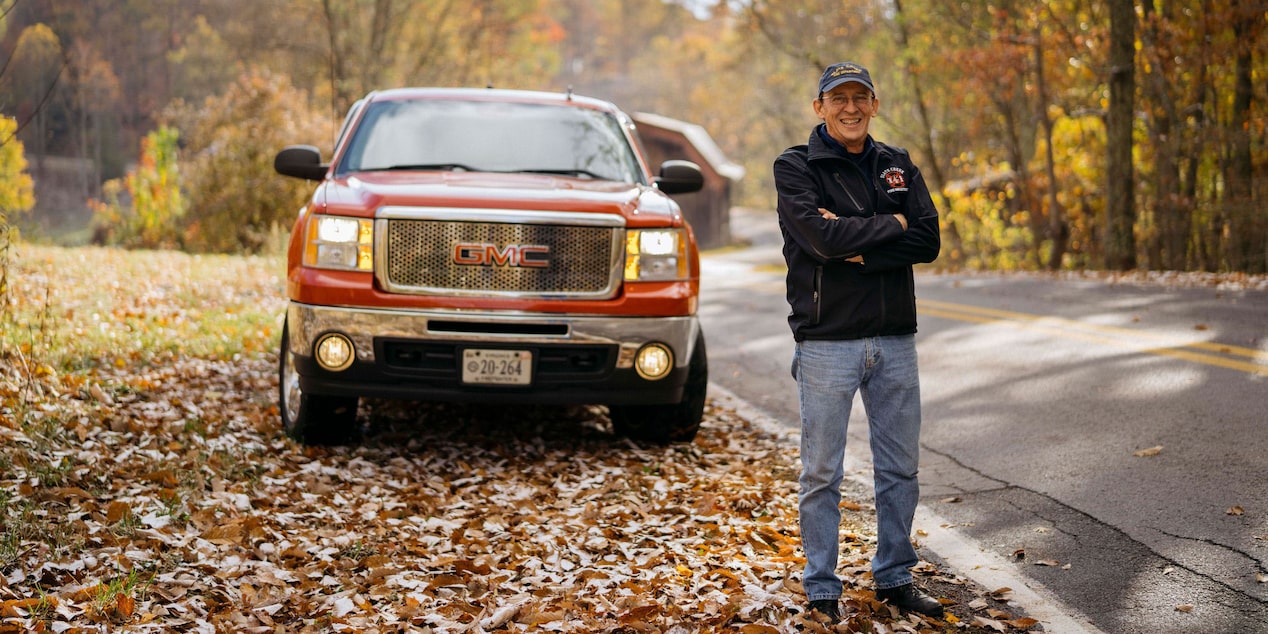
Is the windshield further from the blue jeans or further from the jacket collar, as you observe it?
the blue jeans

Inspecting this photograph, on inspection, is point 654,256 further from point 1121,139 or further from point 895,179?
point 1121,139

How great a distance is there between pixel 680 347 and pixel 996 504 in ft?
5.86

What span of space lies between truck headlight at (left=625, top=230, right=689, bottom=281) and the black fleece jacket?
2.10 meters

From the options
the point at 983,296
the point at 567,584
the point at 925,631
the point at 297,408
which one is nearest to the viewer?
the point at 925,631

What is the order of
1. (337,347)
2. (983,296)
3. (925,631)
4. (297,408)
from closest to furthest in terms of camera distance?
(925,631) < (337,347) < (297,408) < (983,296)

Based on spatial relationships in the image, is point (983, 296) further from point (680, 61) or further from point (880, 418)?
point (680, 61)

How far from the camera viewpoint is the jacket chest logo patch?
4078 millimetres

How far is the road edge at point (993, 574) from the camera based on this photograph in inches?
156

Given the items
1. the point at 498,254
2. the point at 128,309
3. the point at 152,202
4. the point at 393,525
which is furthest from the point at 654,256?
the point at 152,202

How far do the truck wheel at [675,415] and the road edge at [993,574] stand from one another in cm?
110

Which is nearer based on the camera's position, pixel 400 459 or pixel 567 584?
pixel 567 584

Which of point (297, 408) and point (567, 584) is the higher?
point (297, 408)

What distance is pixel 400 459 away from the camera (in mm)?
6516

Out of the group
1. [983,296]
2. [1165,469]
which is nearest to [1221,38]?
[983,296]
